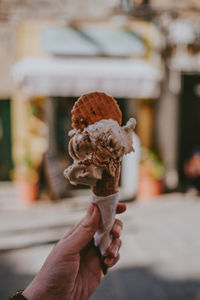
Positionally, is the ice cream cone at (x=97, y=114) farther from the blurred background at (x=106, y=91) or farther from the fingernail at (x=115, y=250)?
the blurred background at (x=106, y=91)

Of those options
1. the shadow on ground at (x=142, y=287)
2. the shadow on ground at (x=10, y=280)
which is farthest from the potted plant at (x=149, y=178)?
the shadow on ground at (x=10, y=280)

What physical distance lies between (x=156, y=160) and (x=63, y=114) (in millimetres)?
2610

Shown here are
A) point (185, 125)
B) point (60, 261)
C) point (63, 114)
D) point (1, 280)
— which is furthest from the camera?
point (185, 125)

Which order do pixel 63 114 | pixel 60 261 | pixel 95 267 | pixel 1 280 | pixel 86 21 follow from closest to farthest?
pixel 60 261 → pixel 95 267 → pixel 1 280 → pixel 86 21 → pixel 63 114

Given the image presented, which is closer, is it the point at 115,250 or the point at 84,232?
the point at 84,232

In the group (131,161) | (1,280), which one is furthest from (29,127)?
(1,280)

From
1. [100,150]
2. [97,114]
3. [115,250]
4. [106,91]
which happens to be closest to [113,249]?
[115,250]

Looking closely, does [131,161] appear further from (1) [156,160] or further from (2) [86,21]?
(2) [86,21]

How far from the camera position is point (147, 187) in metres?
7.93

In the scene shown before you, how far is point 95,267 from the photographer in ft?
5.96

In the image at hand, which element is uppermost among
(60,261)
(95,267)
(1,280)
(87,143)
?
(87,143)

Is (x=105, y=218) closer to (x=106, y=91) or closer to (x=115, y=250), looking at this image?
(x=115, y=250)

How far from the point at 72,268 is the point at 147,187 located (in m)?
6.43

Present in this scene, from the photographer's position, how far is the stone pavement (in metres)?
4.14
